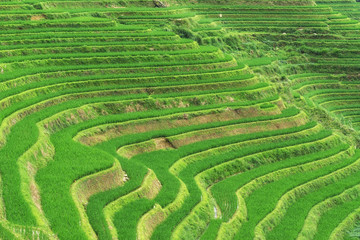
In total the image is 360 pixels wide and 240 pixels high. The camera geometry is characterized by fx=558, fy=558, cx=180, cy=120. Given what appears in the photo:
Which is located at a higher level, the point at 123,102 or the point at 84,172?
the point at 123,102

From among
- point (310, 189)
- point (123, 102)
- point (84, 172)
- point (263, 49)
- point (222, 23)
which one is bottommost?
point (84, 172)

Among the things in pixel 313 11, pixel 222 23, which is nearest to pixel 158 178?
pixel 222 23

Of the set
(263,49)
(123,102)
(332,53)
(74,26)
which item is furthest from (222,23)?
(123,102)

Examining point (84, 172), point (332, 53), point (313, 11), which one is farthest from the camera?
point (313, 11)

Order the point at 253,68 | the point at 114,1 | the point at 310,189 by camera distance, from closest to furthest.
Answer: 1. the point at 310,189
2. the point at 253,68
3. the point at 114,1

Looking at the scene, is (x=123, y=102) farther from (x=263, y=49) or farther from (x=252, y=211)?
(x=263, y=49)

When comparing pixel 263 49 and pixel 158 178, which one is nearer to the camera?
pixel 158 178
